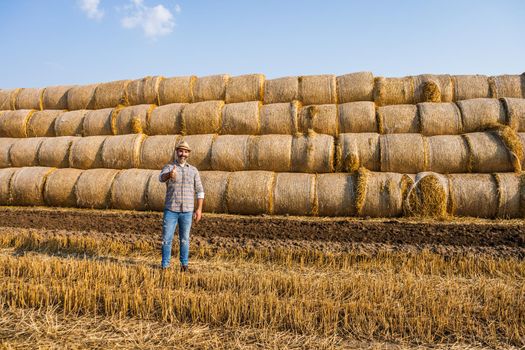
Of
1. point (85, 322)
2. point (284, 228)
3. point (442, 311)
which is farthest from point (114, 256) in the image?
point (442, 311)

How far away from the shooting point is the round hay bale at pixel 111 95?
11.8 m

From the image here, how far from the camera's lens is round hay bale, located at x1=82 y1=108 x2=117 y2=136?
11.2 metres

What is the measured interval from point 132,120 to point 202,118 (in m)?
2.17

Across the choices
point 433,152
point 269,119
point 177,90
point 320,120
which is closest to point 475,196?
point 433,152

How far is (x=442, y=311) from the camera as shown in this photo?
12.2 feet

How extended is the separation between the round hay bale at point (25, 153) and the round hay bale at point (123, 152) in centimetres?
241

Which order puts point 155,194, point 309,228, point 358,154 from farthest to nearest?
point 155,194
point 358,154
point 309,228

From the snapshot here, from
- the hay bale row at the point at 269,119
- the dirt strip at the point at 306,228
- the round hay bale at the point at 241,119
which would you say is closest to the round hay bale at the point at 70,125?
the hay bale row at the point at 269,119

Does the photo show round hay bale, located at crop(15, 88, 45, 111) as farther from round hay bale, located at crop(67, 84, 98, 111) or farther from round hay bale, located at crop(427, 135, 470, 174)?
round hay bale, located at crop(427, 135, 470, 174)

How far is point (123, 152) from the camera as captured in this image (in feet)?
33.6

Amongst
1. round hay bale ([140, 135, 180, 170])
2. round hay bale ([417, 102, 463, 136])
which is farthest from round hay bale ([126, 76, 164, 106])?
round hay bale ([417, 102, 463, 136])

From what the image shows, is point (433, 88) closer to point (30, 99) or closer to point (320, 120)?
point (320, 120)

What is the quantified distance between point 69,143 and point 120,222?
4375 mm

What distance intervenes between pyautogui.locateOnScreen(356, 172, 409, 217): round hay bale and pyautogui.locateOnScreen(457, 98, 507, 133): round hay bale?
7.98ft
